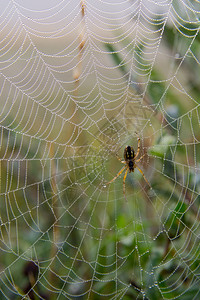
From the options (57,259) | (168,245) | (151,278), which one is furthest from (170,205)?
(57,259)

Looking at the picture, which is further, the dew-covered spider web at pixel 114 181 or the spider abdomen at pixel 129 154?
the spider abdomen at pixel 129 154

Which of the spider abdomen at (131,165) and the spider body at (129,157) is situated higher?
the spider body at (129,157)

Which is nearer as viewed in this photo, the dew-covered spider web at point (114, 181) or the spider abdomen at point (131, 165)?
the dew-covered spider web at point (114, 181)

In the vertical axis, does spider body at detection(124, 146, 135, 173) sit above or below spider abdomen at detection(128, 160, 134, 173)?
above

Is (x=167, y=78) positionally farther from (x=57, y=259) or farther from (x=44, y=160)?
(x=57, y=259)

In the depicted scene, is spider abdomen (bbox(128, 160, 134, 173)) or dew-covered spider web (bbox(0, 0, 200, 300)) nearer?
dew-covered spider web (bbox(0, 0, 200, 300))

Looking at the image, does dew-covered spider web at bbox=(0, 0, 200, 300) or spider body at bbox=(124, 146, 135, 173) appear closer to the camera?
dew-covered spider web at bbox=(0, 0, 200, 300)

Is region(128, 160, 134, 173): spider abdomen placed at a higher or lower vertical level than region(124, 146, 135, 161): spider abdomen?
lower

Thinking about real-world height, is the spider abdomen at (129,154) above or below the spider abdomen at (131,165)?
above

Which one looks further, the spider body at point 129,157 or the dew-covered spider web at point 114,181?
the spider body at point 129,157
